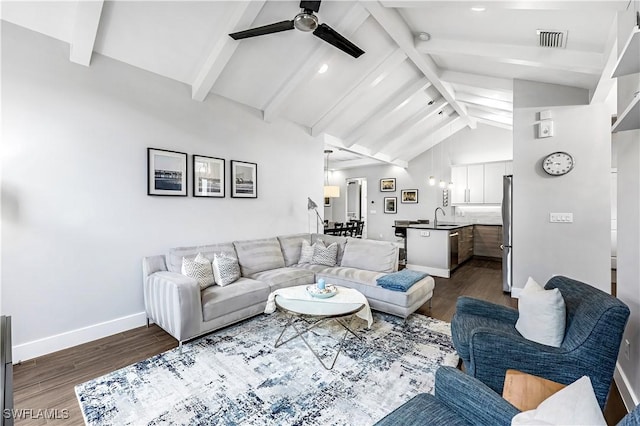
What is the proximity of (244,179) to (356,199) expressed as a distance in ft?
22.2

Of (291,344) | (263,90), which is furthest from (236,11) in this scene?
(291,344)

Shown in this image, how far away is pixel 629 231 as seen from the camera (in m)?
1.86

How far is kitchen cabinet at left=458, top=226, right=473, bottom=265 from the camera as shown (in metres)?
6.20

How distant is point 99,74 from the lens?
290 centimetres

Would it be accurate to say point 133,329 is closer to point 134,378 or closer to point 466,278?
point 134,378

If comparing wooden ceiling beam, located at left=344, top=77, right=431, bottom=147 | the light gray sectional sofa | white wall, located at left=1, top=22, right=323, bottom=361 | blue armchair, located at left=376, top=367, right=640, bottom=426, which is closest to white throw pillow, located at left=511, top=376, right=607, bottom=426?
blue armchair, located at left=376, top=367, right=640, bottom=426

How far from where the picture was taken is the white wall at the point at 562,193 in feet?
11.6

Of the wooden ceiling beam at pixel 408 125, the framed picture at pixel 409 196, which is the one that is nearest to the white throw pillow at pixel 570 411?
the wooden ceiling beam at pixel 408 125

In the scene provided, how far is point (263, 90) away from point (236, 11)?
1.34 meters

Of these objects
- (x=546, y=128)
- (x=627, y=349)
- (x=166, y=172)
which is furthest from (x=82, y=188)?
(x=546, y=128)

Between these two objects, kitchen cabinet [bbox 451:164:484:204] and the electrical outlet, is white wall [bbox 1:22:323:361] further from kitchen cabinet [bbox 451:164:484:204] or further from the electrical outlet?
kitchen cabinet [bbox 451:164:484:204]

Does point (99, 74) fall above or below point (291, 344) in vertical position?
above

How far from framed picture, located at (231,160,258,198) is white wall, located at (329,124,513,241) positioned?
5.99 meters

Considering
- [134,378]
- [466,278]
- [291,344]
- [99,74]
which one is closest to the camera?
[134,378]
